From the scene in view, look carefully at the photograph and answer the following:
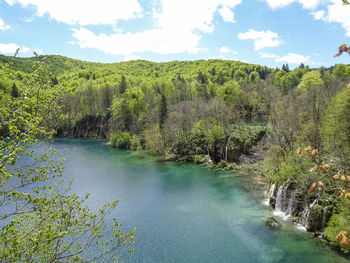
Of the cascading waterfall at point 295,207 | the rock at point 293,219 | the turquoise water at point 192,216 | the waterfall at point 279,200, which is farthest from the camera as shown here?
the waterfall at point 279,200

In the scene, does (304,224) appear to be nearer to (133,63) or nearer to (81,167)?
(81,167)

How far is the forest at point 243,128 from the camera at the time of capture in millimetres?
11203

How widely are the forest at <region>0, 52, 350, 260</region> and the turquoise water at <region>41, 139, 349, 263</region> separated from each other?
2.56 meters

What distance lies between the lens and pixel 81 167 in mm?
38281

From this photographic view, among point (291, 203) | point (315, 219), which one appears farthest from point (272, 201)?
point (315, 219)

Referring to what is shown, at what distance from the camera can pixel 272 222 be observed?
18.9 metres

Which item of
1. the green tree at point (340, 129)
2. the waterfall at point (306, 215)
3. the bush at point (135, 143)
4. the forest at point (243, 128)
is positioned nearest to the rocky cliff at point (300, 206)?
the waterfall at point (306, 215)

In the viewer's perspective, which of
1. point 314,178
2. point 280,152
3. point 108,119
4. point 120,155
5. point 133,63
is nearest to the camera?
point 314,178

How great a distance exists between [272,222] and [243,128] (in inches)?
888

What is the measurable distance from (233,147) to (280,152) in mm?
12323

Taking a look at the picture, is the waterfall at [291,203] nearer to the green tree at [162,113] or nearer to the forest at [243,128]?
the forest at [243,128]

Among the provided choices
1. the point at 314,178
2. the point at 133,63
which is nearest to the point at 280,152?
the point at 314,178

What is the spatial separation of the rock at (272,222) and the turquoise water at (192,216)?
1.41ft

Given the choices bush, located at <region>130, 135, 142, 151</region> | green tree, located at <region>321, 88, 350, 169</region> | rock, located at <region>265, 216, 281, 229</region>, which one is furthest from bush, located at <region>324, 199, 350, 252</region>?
bush, located at <region>130, 135, 142, 151</region>
